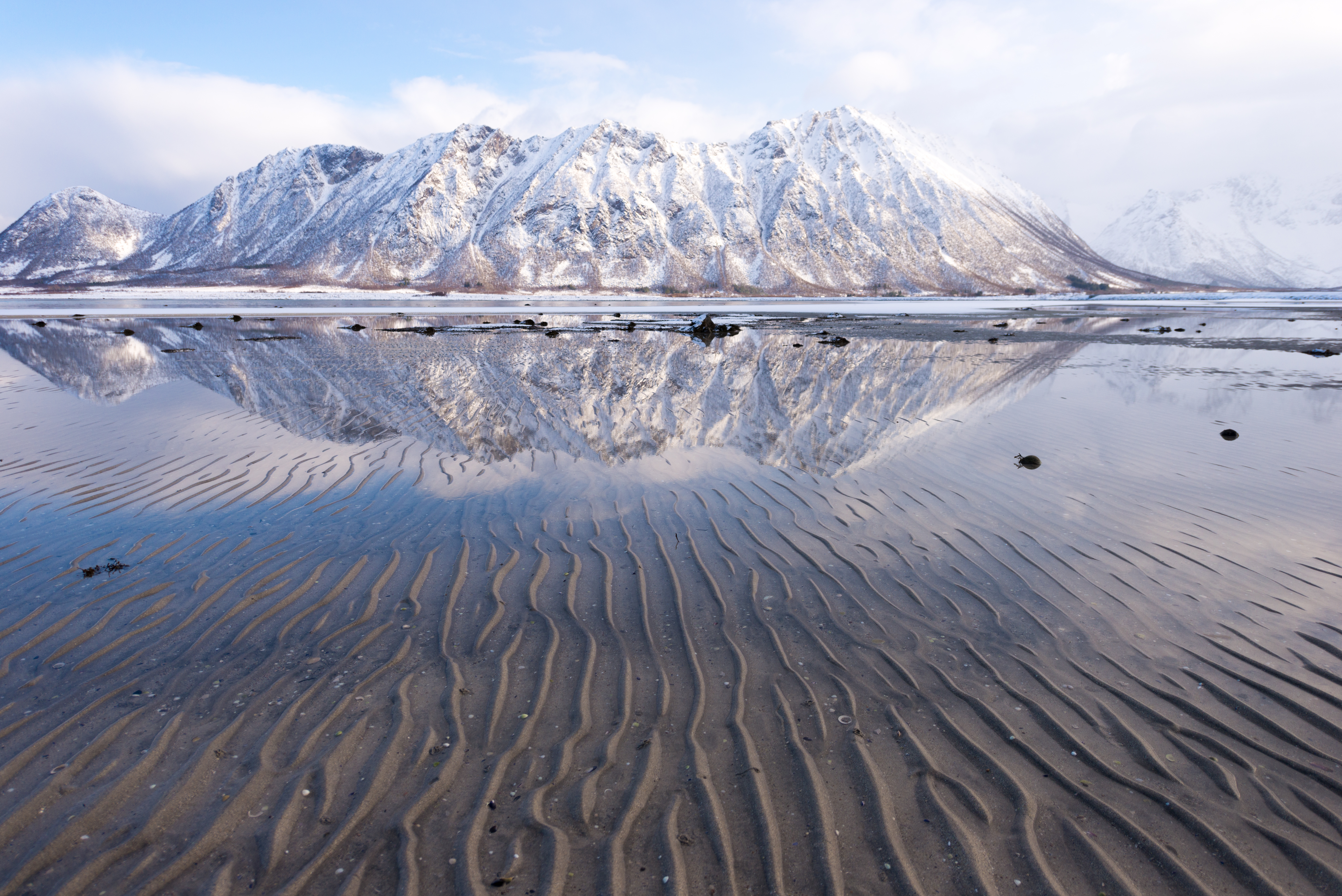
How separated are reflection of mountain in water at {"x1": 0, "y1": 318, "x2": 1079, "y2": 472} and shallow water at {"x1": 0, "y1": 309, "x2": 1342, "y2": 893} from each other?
618 mm

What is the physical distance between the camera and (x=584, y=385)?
20.1 meters

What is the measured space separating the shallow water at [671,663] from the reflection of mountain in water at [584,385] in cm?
62

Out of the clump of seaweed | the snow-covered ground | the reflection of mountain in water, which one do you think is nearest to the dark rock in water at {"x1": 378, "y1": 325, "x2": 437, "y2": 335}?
the reflection of mountain in water

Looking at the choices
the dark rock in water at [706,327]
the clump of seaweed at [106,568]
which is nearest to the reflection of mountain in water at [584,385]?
the dark rock in water at [706,327]

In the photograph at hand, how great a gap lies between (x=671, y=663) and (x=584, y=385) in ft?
50.5

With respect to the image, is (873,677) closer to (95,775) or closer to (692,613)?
(692,613)

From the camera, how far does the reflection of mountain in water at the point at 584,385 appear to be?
1347cm

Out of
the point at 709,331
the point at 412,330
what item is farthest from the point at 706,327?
the point at 412,330

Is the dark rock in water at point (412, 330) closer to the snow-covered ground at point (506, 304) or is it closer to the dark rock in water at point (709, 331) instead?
the snow-covered ground at point (506, 304)

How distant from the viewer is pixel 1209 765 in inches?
165

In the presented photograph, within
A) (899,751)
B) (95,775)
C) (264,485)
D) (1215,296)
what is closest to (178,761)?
(95,775)

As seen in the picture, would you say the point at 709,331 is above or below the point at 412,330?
above

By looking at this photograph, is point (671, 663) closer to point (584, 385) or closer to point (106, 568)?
point (106, 568)

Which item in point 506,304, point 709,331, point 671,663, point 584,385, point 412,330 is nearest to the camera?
point 671,663
